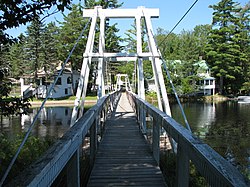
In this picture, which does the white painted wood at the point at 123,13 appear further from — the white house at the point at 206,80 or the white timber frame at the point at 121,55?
the white house at the point at 206,80

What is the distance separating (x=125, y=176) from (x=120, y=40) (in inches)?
1227

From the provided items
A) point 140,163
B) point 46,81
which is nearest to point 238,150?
point 140,163

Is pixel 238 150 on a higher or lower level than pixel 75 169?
lower

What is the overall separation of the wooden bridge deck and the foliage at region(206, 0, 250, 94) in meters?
33.6

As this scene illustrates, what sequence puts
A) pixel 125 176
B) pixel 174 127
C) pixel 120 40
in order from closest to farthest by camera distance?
pixel 174 127 < pixel 125 176 < pixel 120 40

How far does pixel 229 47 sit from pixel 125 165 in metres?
35.5

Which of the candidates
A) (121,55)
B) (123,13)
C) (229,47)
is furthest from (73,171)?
(229,47)

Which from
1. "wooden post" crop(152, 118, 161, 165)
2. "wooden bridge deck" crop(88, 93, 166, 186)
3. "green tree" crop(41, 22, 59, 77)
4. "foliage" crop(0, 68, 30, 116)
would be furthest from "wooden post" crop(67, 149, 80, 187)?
"green tree" crop(41, 22, 59, 77)

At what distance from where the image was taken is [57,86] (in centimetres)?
3155

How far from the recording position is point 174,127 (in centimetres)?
235

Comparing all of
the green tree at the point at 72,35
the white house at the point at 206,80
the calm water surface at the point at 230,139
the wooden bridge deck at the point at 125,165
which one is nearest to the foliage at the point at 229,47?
the white house at the point at 206,80

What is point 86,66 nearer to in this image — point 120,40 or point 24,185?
point 24,185

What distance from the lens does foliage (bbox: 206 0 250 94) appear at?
35.8 meters

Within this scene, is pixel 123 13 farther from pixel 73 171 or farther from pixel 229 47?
pixel 229 47
